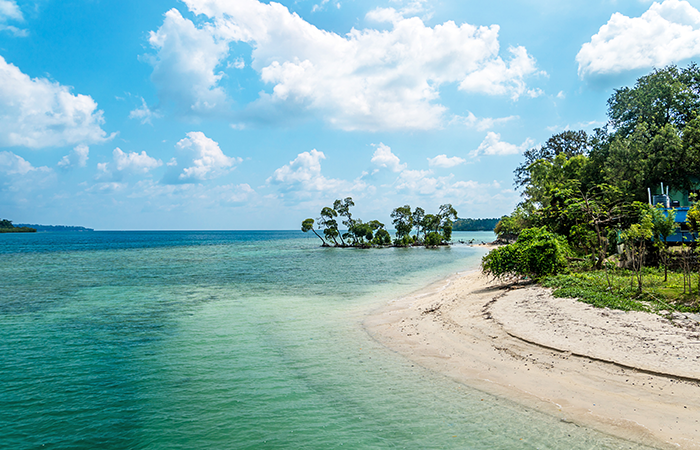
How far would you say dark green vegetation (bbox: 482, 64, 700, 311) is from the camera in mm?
13938

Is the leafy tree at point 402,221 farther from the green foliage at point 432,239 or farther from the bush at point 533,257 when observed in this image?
the bush at point 533,257

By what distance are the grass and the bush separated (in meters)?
1.39

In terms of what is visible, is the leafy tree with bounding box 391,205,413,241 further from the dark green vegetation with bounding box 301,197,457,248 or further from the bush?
the bush

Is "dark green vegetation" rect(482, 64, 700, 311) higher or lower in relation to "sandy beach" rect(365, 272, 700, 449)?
higher

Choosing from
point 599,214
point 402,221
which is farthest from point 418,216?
point 599,214

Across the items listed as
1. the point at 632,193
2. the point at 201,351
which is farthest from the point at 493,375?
the point at 632,193

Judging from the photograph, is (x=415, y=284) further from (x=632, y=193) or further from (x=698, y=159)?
(x=698, y=159)

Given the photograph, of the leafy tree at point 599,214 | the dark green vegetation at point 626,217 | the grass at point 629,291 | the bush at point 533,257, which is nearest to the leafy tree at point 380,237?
the dark green vegetation at point 626,217

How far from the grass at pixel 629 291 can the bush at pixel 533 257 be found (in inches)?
54.9

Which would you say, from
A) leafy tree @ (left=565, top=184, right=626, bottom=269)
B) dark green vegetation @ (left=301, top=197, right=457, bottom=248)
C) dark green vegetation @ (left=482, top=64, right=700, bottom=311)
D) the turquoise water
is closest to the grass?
dark green vegetation @ (left=482, top=64, right=700, bottom=311)

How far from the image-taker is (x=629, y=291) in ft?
43.3

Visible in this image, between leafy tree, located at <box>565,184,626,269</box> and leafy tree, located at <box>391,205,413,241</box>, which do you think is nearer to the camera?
leafy tree, located at <box>565,184,626,269</box>

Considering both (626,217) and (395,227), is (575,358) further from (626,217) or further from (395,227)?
(395,227)

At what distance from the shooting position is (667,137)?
75.0 feet
